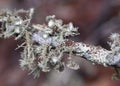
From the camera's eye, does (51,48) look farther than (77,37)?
No

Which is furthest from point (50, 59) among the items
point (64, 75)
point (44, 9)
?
point (44, 9)

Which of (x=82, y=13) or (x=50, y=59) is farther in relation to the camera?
(x=82, y=13)

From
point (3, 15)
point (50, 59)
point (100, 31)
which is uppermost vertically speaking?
point (100, 31)

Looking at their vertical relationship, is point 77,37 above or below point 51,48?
above

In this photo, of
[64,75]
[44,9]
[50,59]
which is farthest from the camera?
[44,9]

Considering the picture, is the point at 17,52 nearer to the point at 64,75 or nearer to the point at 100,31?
the point at 64,75

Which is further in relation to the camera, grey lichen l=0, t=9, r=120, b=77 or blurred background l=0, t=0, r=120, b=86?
blurred background l=0, t=0, r=120, b=86
